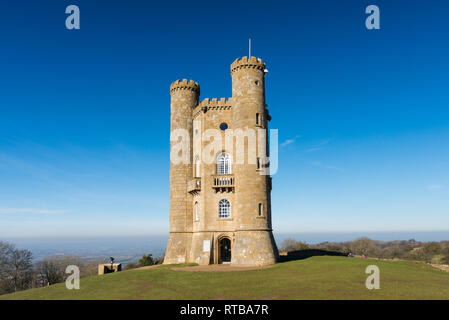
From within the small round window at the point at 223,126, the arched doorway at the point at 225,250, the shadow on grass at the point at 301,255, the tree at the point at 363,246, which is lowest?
the tree at the point at 363,246

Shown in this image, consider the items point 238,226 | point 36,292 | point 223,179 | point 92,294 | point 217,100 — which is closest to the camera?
point 92,294

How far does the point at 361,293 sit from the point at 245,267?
14771 millimetres

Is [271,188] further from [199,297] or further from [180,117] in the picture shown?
[199,297]

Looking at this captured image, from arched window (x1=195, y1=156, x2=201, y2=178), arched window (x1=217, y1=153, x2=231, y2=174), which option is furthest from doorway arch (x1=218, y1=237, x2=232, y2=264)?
arched window (x1=195, y1=156, x2=201, y2=178)

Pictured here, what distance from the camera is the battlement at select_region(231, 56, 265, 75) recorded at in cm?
3756

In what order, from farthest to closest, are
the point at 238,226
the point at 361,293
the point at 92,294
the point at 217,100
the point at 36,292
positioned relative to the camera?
the point at 217,100 → the point at 238,226 → the point at 36,292 → the point at 92,294 → the point at 361,293

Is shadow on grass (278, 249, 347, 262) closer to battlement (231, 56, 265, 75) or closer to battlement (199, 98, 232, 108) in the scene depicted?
battlement (199, 98, 232, 108)

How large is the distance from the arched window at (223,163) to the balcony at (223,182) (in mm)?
1409

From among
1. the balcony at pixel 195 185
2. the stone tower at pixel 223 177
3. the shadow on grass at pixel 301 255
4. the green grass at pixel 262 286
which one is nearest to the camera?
the green grass at pixel 262 286

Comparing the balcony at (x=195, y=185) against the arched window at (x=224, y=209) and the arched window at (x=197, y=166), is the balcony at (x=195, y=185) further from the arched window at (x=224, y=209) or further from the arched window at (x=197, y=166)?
the arched window at (x=224, y=209)

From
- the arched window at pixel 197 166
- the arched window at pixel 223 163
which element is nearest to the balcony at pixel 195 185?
the arched window at pixel 197 166

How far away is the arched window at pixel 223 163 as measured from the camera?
128ft

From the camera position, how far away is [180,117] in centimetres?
4294
